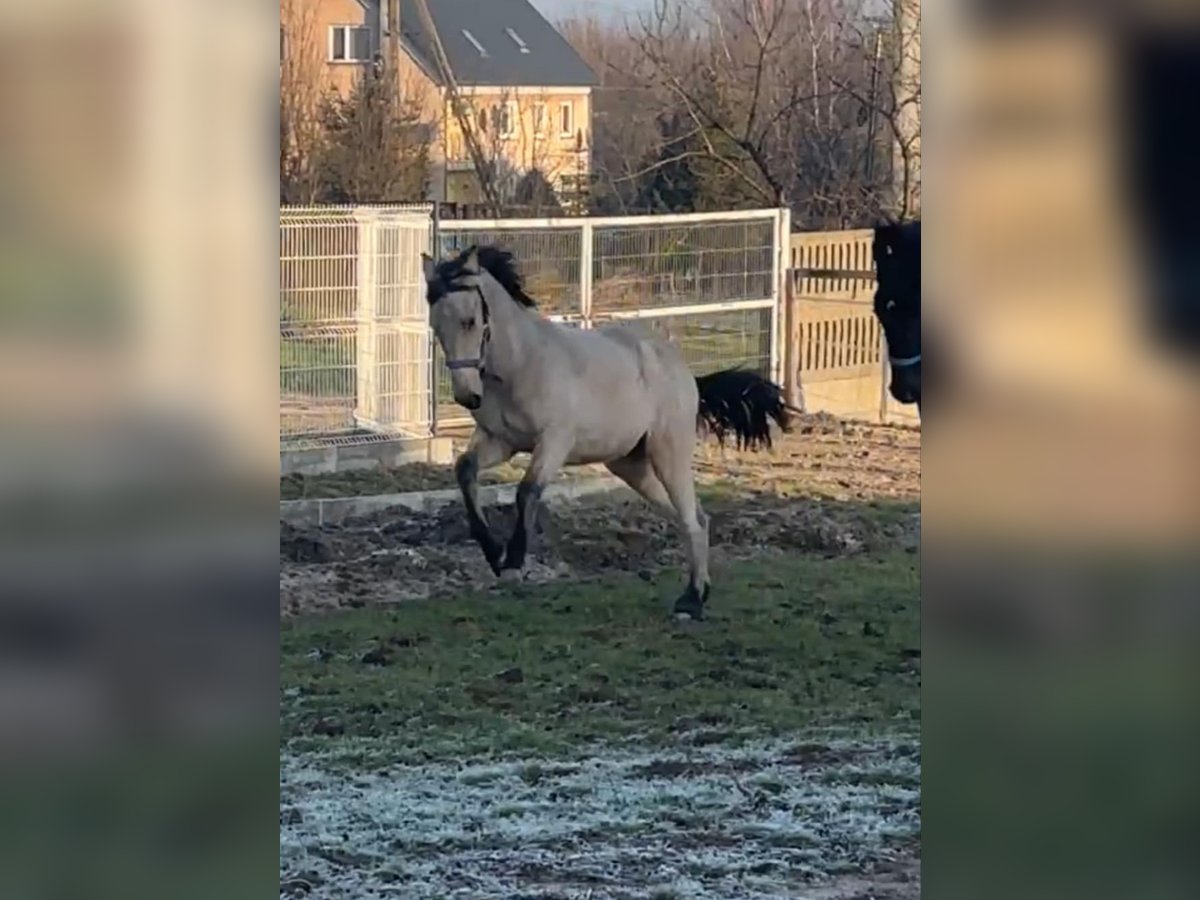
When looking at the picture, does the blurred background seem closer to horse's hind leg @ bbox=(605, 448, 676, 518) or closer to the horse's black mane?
the horse's black mane

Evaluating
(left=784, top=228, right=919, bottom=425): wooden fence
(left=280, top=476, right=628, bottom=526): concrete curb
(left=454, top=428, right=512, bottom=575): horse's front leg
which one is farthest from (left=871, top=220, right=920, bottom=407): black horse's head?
(left=280, top=476, right=628, bottom=526): concrete curb

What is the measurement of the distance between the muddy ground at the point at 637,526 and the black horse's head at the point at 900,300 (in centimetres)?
134

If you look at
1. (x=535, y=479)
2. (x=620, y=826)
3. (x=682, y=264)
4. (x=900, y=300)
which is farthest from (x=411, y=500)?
(x=620, y=826)

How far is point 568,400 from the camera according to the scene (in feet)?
14.6

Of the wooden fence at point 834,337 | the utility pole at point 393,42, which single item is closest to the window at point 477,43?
the utility pole at point 393,42

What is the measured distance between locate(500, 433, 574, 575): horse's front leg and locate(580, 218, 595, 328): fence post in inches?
34.1

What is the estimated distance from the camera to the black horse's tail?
4.66 meters

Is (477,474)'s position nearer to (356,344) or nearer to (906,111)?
(356,344)

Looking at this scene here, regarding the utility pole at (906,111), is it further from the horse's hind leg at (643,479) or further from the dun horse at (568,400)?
the horse's hind leg at (643,479)

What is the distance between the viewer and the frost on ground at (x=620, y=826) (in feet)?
9.80
